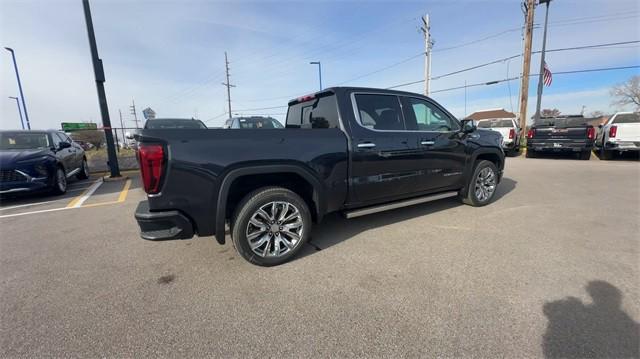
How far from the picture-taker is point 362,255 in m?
3.12

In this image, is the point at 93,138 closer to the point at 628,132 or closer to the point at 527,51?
the point at 527,51

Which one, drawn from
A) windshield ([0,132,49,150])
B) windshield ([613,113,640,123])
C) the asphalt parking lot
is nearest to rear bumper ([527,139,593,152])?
windshield ([613,113,640,123])

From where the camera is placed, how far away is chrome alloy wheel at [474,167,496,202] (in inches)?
189

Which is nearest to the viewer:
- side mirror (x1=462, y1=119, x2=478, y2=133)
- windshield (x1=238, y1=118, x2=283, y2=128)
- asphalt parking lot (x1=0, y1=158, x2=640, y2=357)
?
asphalt parking lot (x1=0, y1=158, x2=640, y2=357)

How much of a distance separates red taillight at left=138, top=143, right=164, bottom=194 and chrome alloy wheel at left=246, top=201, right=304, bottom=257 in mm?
902

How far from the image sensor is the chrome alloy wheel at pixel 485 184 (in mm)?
4797

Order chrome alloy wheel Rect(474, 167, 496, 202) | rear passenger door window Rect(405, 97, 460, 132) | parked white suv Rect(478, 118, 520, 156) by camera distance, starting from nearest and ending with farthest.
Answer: rear passenger door window Rect(405, 97, 460, 132) → chrome alloy wheel Rect(474, 167, 496, 202) → parked white suv Rect(478, 118, 520, 156)

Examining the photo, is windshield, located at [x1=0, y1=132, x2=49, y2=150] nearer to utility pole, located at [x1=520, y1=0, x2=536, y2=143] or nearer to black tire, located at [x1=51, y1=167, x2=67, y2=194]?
black tire, located at [x1=51, y1=167, x2=67, y2=194]

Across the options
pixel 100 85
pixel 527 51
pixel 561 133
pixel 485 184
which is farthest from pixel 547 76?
pixel 100 85

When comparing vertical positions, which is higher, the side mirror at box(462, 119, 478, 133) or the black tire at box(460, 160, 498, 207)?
the side mirror at box(462, 119, 478, 133)

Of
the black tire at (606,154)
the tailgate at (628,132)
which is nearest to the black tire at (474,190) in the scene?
the tailgate at (628,132)

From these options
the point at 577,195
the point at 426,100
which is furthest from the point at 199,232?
the point at 577,195

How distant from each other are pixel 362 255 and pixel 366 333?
46.4 inches

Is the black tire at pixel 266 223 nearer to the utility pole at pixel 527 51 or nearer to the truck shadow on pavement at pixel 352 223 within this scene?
the truck shadow on pavement at pixel 352 223
